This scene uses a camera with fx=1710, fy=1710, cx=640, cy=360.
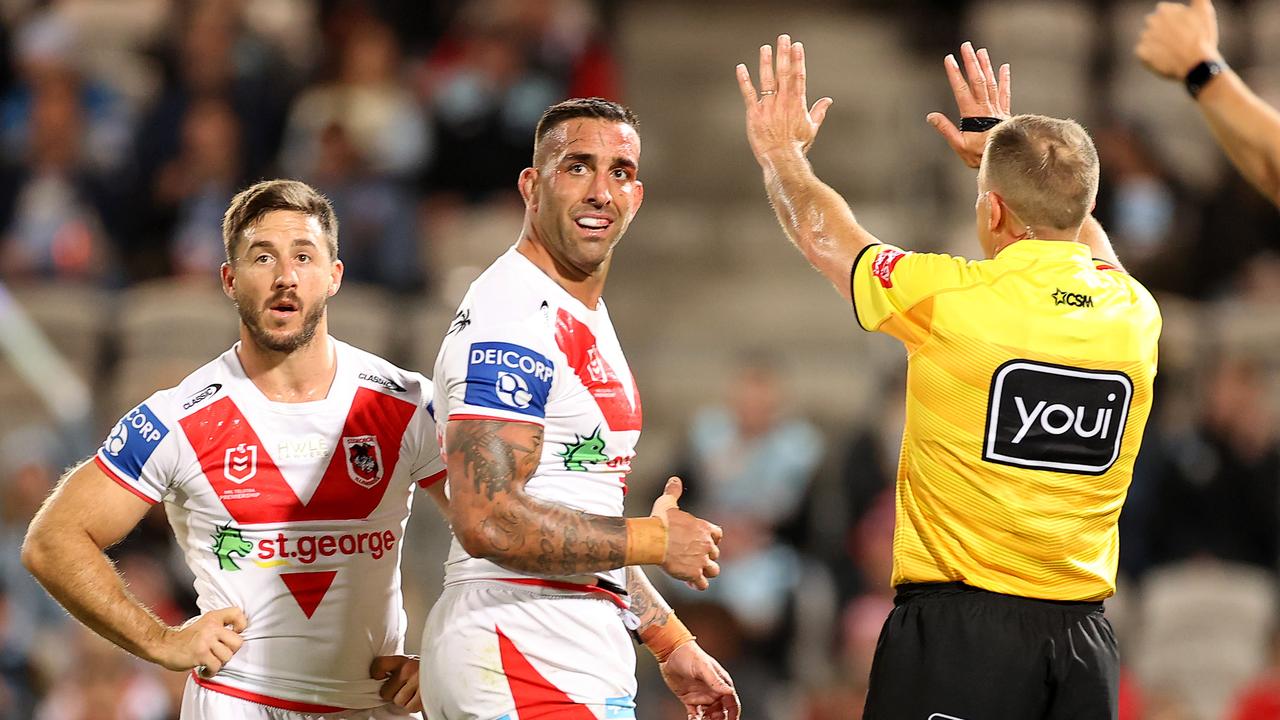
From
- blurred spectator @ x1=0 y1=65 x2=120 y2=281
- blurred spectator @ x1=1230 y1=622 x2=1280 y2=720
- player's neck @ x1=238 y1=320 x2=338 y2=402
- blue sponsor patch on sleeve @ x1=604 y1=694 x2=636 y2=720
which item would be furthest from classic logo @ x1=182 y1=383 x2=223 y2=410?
blurred spectator @ x1=0 y1=65 x2=120 y2=281

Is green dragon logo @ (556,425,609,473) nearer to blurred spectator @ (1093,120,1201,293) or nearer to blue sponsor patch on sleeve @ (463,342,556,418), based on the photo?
blue sponsor patch on sleeve @ (463,342,556,418)

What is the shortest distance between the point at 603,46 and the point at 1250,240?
5.29 metres

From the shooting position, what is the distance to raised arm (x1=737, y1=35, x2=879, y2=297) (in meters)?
5.11

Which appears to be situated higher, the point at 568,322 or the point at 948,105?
the point at 948,105

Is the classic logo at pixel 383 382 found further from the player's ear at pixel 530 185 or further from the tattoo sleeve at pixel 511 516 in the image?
the tattoo sleeve at pixel 511 516

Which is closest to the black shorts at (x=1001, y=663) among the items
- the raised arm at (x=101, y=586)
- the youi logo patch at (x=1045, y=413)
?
the youi logo patch at (x=1045, y=413)

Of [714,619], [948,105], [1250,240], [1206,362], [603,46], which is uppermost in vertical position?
[603,46]

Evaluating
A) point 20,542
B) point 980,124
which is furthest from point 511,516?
point 20,542

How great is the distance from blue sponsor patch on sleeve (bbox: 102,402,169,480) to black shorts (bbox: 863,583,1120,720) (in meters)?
2.32

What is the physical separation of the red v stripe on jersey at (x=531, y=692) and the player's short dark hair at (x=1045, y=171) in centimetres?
191

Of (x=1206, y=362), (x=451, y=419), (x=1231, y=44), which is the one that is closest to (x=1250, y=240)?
(x=1206, y=362)

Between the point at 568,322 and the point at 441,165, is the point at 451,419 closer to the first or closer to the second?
the point at 568,322

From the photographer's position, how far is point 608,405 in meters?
4.91

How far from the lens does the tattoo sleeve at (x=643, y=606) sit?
5.39m
